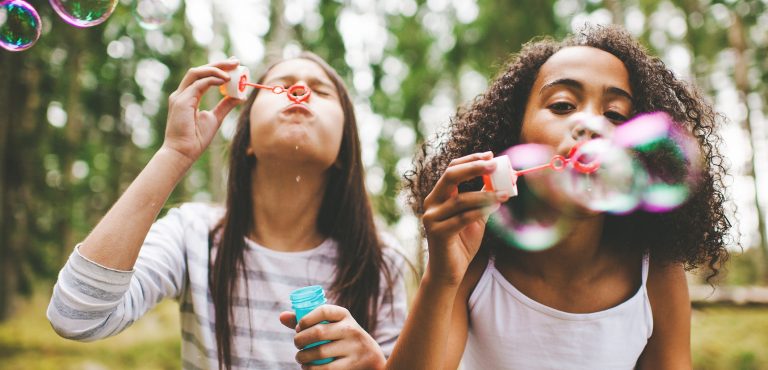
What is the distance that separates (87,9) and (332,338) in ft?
4.86

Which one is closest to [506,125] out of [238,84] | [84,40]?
[238,84]

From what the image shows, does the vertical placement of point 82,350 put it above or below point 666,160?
below

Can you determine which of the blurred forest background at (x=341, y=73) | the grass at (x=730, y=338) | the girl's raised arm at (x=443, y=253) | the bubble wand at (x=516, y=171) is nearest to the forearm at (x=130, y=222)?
the girl's raised arm at (x=443, y=253)

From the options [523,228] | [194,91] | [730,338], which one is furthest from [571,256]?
[730,338]

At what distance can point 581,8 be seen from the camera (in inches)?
227

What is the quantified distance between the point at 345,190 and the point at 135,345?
5805mm

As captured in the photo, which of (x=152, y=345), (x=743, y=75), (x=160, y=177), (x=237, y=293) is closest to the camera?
(x=160, y=177)

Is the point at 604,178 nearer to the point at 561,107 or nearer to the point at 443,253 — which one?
the point at 561,107

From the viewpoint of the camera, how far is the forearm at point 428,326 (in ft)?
3.53

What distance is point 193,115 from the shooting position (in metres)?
1.40

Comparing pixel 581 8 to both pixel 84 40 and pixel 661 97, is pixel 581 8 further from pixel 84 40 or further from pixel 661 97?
pixel 84 40

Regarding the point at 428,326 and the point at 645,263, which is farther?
the point at 645,263

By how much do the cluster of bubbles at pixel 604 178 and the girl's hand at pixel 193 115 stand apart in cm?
79

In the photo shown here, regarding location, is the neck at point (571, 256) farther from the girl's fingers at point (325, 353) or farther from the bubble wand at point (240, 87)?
the bubble wand at point (240, 87)
